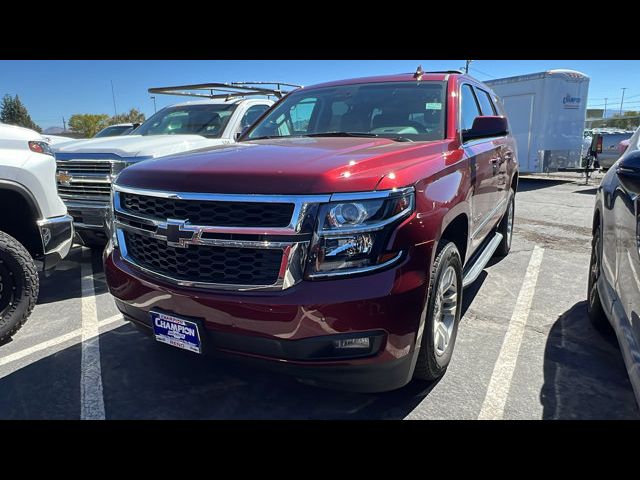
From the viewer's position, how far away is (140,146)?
5332 millimetres

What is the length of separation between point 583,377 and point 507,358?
18.2 inches

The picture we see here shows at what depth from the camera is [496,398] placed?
2.73 metres

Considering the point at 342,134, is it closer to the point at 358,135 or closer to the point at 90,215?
the point at 358,135

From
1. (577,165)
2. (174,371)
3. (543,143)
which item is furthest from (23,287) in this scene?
(577,165)

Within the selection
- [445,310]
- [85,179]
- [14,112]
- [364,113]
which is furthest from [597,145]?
[14,112]

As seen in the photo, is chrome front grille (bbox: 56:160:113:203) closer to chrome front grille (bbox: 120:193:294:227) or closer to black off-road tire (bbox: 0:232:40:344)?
black off-road tire (bbox: 0:232:40:344)

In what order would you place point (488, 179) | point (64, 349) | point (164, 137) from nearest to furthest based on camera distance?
point (64, 349) < point (488, 179) < point (164, 137)

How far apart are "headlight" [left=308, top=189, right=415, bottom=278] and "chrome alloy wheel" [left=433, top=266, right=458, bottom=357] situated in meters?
0.68

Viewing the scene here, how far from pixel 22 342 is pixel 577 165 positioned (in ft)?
48.8

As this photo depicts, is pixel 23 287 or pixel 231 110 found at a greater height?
pixel 231 110

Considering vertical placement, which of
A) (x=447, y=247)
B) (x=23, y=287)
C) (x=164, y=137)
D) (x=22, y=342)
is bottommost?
(x=22, y=342)

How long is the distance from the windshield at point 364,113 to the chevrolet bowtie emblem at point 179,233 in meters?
1.57
